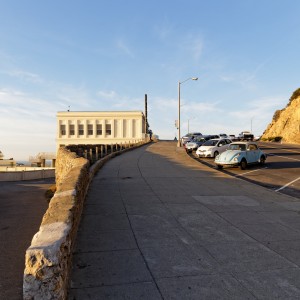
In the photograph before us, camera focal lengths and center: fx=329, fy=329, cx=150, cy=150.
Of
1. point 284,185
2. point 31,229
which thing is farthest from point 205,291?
point 284,185

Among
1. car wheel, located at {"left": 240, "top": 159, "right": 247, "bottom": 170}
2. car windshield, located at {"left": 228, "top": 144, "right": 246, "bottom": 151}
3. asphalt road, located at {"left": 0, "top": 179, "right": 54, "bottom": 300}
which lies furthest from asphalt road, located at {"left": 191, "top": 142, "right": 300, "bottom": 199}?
asphalt road, located at {"left": 0, "top": 179, "right": 54, "bottom": 300}

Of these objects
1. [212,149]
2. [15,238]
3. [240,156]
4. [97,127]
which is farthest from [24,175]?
[97,127]

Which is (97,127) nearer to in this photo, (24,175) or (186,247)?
(24,175)

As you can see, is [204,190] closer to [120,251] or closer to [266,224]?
[266,224]

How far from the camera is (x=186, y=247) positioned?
6570 millimetres

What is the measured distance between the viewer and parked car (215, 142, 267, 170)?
21.8 meters

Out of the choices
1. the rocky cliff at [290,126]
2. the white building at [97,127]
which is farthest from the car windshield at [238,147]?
the white building at [97,127]

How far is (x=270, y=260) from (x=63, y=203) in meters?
4.01

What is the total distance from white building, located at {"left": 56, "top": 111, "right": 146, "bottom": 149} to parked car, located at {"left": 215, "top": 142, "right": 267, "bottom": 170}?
78349 millimetres

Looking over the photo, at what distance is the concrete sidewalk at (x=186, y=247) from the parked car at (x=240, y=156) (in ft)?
31.0

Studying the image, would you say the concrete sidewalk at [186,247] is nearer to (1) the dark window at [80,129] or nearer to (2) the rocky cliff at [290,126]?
(2) the rocky cliff at [290,126]

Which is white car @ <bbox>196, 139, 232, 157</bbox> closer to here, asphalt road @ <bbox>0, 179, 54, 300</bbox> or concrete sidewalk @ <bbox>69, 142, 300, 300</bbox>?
asphalt road @ <bbox>0, 179, 54, 300</bbox>

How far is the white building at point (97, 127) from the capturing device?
336ft

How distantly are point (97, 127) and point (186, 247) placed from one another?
328 feet
